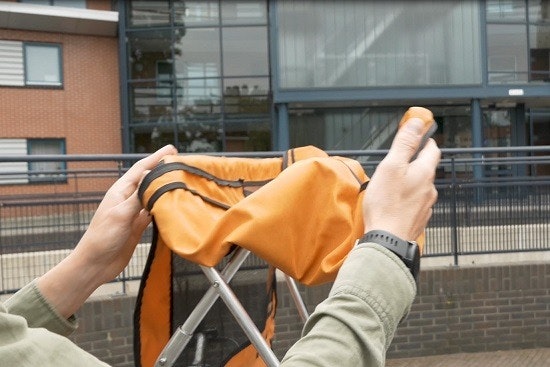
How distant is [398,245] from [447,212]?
19.8 feet

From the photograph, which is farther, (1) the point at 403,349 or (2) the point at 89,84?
(2) the point at 89,84

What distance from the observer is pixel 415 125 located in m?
1.31

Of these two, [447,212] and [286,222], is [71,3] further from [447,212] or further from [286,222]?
[286,222]

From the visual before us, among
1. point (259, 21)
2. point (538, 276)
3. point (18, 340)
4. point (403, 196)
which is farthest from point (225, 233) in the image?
point (259, 21)

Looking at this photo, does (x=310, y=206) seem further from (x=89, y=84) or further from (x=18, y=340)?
(x=89, y=84)

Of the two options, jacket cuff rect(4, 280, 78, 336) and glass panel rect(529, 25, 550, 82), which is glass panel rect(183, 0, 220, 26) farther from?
jacket cuff rect(4, 280, 78, 336)

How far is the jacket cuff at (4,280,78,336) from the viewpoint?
169 centimetres

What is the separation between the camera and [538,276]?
6801mm

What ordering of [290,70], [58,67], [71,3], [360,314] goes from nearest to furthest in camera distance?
[360,314] → [290,70] → [58,67] → [71,3]

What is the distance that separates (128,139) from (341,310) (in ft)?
62.1

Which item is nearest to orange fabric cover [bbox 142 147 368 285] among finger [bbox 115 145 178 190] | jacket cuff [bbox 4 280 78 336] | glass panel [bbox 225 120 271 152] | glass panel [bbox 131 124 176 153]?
finger [bbox 115 145 178 190]

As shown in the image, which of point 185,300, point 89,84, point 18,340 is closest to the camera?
point 18,340

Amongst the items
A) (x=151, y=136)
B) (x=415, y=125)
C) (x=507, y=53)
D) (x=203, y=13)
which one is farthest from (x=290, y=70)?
(x=415, y=125)

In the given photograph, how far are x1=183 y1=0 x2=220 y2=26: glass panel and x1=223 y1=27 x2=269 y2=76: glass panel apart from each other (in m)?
0.52
